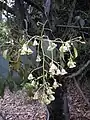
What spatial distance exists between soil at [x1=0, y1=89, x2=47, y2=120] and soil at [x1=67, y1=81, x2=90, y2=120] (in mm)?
279

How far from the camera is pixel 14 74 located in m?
0.83

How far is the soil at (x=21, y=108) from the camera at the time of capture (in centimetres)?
256

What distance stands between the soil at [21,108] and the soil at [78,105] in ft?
0.92

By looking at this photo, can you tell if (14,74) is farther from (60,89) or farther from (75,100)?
(75,100)

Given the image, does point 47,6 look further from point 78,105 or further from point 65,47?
point 78,105

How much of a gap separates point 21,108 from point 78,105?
0.58 metres

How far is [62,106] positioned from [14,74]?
2.55 feet

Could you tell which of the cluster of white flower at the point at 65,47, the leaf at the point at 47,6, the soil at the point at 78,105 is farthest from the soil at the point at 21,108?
the cluster of white flower at the point at 65,47

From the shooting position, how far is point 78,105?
278cm

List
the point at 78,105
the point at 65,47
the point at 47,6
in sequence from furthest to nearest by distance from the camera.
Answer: the point at 78,105 < the point at 47,6 < the point at 65,47

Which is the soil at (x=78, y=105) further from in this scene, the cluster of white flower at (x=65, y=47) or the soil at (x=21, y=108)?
the cluster of white flower at (x=65, y=47)

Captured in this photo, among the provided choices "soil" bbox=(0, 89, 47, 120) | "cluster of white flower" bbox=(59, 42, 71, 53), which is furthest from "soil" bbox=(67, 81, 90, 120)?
"cluster of white flower" bbox=(59, 42, 71, 53)

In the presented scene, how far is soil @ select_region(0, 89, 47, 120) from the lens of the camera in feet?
8.39

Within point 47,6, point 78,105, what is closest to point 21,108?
point 78,105
